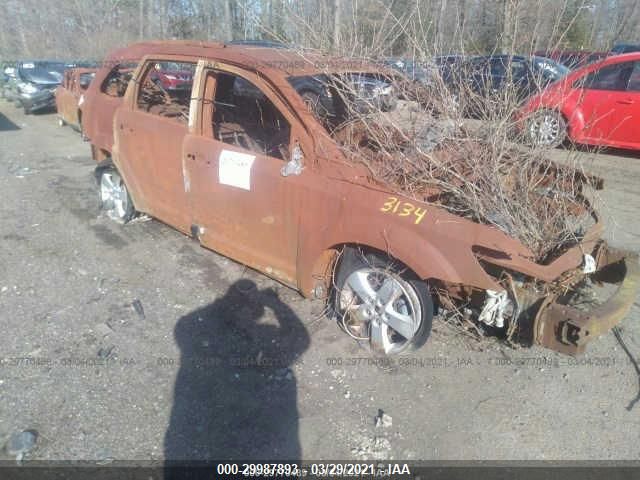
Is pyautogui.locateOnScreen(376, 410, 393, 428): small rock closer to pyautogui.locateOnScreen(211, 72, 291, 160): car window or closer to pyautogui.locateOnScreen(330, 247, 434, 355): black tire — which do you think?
pyautogui.locateOnScreen(330, 247, 434, 355): black tire

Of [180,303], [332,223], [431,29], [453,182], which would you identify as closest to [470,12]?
[431,29]

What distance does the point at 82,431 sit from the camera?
245 centimetres

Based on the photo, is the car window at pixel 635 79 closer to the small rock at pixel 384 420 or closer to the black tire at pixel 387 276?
the black tire at pixel 387 276

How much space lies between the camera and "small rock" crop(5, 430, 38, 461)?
7.55 feet

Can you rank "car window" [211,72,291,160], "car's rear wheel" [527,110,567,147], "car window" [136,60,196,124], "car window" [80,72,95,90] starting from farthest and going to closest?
"car window" [80,72,95,90] < "car window" [136,60,196,124] < "car window" [211,72,291,160] < "car's rear wheel" [527,110,567,147]

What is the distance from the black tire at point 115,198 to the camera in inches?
189

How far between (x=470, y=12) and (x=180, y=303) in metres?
4.44

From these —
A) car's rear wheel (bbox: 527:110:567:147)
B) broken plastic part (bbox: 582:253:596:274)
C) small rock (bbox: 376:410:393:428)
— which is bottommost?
small rock (bbox: 376:410:393:428)

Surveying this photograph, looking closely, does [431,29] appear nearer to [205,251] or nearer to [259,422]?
[205,251]

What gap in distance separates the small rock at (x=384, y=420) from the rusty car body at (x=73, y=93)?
782 centimetres

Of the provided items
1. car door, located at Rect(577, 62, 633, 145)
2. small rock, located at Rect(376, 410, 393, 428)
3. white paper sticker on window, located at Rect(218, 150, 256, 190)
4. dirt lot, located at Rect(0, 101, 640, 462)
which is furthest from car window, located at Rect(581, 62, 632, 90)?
small rock, located at Rect(376, 410, 393, 428)

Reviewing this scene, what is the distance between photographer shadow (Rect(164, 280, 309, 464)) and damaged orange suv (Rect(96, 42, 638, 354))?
1.20 ft

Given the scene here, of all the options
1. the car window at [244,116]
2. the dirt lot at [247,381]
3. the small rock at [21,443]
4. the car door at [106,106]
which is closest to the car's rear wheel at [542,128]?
the dirt lot at [247,381]

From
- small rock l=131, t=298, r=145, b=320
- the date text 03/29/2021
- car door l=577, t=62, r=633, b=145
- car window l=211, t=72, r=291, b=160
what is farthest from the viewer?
car door l=577, t=62, r=633, b=145
